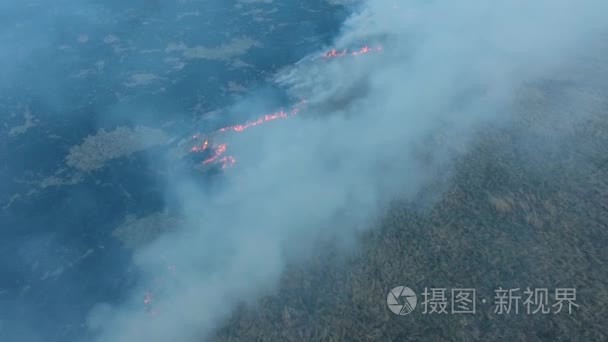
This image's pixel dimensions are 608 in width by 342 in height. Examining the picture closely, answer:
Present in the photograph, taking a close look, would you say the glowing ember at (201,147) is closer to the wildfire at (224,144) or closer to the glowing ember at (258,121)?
the wildfire at (224,144)

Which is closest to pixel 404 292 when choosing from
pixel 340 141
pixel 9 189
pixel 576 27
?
pixel 340 141

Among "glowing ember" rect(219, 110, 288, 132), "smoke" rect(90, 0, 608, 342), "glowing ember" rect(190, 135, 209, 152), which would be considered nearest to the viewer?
"smoke" rect(90, 0, 608, 342)

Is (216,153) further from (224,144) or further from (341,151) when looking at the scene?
(341,151)

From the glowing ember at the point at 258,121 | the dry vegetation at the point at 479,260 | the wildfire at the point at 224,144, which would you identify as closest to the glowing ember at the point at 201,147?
the wildfire at the point at 224,144

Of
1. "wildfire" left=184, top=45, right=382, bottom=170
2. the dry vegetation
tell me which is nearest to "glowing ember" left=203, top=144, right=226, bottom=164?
"wildfire" left=184, top=45, right=382, bottom=170

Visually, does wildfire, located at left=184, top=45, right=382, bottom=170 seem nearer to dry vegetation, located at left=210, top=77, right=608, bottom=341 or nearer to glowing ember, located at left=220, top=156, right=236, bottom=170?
glowing ember, located at left=220, top=156, right=236, bottom=170

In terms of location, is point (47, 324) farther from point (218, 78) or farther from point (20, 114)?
point (218, 78)

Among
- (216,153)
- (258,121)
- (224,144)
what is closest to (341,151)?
(258,121)
